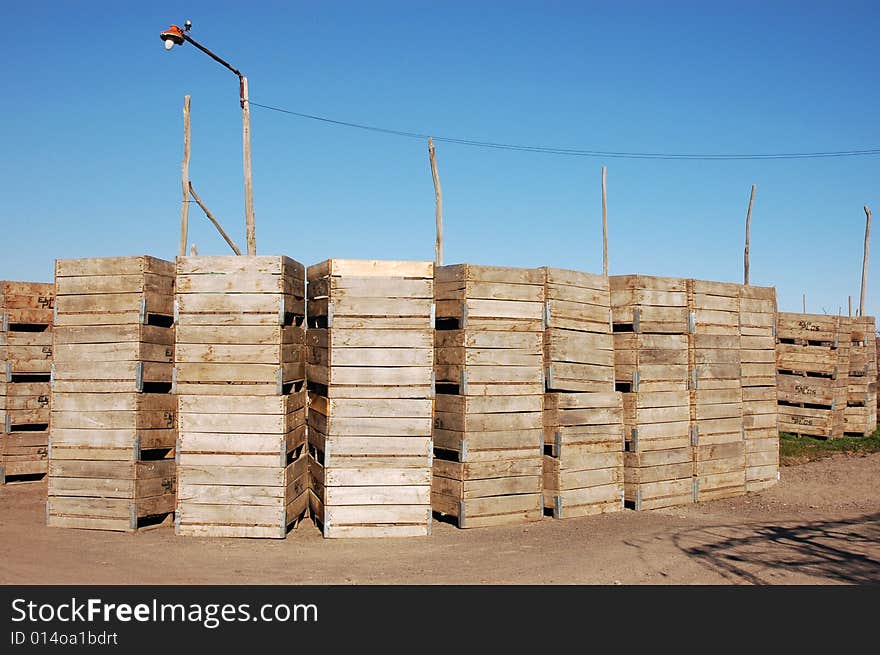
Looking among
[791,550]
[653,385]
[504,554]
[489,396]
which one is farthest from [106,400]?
[791,550]

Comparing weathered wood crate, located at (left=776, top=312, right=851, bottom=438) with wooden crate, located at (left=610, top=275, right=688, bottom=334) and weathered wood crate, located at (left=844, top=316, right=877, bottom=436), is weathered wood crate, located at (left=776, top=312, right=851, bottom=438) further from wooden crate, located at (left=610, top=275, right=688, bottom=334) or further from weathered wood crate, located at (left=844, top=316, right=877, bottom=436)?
wooden crate, located at (left=610, top=275, right=688, bottom=334)

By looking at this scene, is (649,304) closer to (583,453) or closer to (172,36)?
(583,453)

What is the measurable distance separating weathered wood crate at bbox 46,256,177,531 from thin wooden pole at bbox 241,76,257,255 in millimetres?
3327

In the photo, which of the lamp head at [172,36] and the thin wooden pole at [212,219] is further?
the thin wooden pole at [212,219]

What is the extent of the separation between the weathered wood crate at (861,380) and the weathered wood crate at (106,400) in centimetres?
1541

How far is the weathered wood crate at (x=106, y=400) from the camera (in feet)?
27.7

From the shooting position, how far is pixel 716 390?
1079 cm

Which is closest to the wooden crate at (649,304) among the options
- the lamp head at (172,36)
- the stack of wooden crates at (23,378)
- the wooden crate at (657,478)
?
the wooden crate at (657,478)

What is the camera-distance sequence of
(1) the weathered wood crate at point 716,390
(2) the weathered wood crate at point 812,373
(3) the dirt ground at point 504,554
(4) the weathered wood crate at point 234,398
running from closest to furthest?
(3) the dirt ground at point 504,554, (4) the weathered wood crate at point 234,398, (1) the weathered wood crate at point 716,390, (2) the weathered wood crate at point 812,373

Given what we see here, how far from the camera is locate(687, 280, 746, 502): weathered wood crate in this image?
10.5m

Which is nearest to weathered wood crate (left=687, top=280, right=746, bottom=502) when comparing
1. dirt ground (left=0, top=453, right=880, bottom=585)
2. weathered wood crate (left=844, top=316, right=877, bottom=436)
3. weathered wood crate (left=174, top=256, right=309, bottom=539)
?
dirt ground (left=0, top=453, right=880, bottom=585)

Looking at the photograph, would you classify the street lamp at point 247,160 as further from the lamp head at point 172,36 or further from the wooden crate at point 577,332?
the wooden crate at point 577,332

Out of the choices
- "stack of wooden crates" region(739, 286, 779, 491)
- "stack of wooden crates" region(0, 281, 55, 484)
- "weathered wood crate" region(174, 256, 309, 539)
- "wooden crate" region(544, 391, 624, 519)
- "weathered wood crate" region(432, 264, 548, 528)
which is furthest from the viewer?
"stack of wooden crates" region(0, 281, 55, 484)
